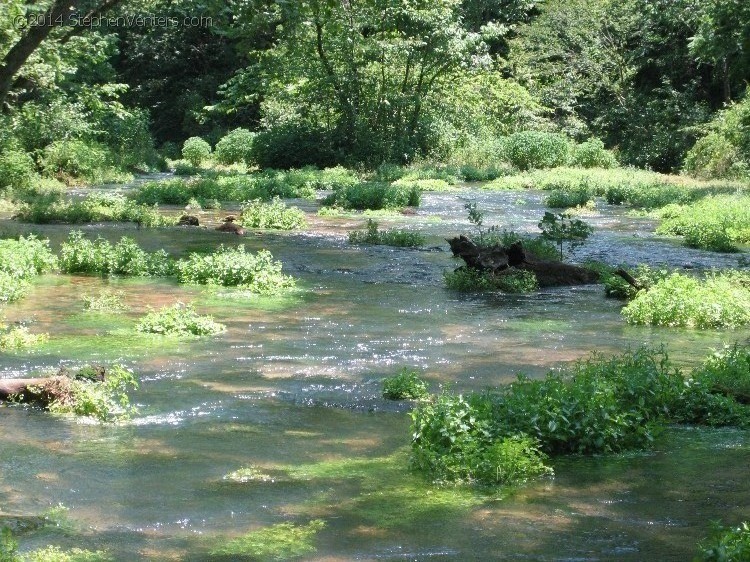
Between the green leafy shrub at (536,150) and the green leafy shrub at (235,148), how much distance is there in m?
10.6

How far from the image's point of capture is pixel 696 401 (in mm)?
8734

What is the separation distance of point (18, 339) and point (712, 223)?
14615mm

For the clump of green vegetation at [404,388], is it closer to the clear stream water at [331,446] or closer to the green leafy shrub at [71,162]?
the clear stream water at [331,446]

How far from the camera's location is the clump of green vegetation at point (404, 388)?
30.5 feet

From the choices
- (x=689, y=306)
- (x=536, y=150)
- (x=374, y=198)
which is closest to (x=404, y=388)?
(x=689, y=306)

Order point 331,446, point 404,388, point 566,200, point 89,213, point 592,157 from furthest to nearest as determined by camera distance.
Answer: point 592,157, point 566,200, point 89,213, point 404,388, point 331,446

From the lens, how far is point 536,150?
38312 mm

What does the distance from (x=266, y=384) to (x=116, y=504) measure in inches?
131

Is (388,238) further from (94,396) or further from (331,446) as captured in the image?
(331,446)

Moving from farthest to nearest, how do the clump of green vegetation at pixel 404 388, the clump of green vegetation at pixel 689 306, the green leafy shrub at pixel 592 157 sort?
the green leafy shrub at pixel 592 157
the clump of green vegetation at pixel 689 306
the clump of green vegetation at pixel 404 388

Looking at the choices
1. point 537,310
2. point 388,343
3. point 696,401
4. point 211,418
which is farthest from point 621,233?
point 211,418

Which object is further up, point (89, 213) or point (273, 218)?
point (89, 213)

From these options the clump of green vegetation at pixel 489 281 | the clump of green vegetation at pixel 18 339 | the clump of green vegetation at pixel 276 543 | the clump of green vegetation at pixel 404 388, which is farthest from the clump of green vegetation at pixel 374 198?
the clump of green vegetation at pixel 276 543

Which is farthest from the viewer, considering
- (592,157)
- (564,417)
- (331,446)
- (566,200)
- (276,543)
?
(592,157)
